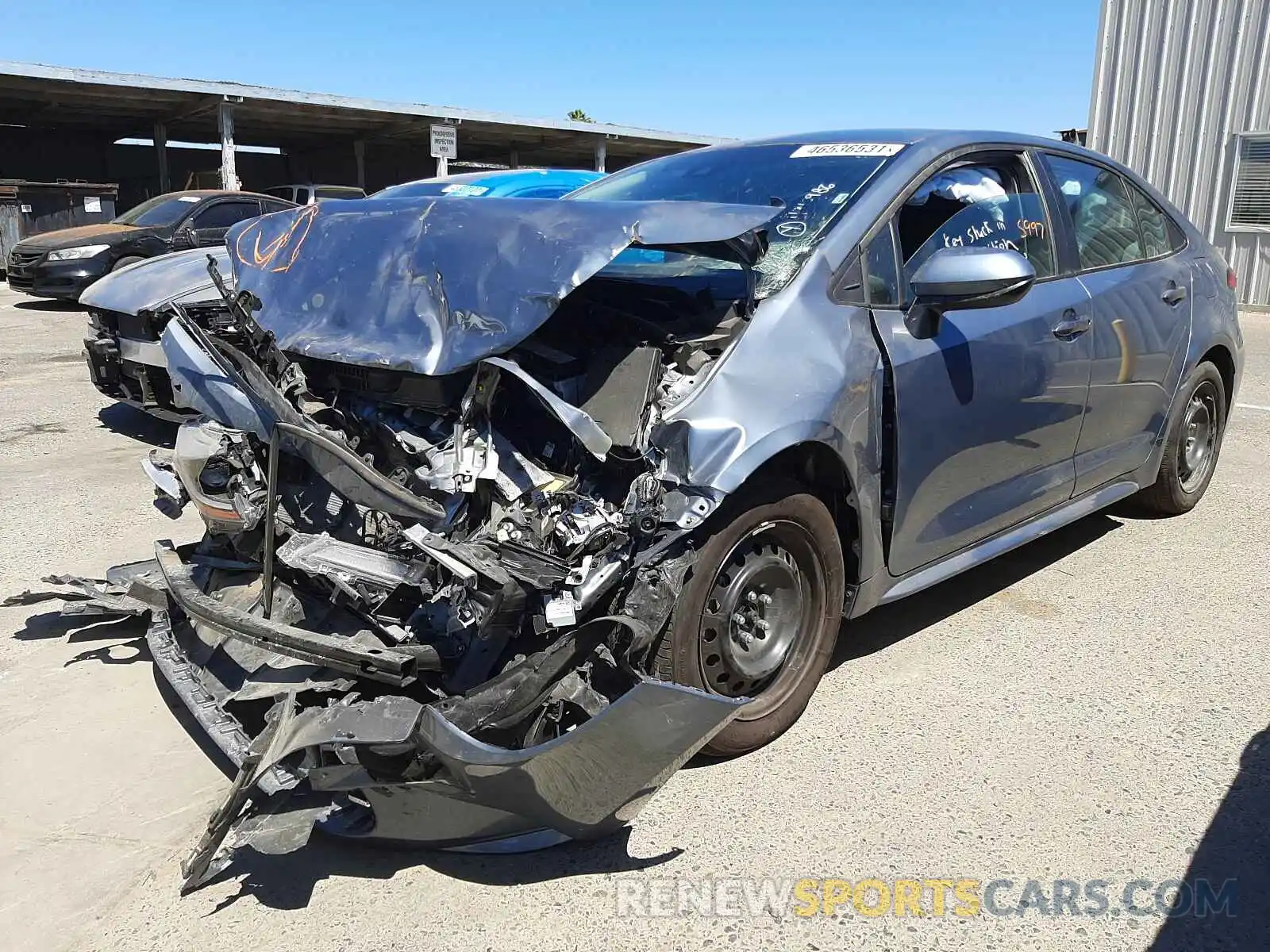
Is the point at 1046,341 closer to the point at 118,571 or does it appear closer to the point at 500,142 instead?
the point at 118,571

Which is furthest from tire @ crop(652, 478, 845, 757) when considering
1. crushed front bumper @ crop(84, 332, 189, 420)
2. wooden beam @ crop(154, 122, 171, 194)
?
wooden beam @ crop(154, 122, 171, 194)

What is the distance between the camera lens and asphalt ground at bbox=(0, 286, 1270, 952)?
2.29 m

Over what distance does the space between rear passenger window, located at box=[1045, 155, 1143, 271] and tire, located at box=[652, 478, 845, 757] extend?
187 centimetres

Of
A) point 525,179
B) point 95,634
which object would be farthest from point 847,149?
point 525,179

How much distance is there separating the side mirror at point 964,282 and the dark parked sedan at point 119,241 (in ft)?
35.7

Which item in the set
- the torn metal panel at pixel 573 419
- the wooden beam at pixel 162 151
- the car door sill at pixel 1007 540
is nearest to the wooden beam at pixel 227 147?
the wooden beam at pixel 162 151

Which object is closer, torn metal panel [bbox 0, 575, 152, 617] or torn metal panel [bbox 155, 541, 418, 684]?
torn metal panel [bbox 155, 541, 418, 684]

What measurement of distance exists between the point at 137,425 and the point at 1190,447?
663 centimetres

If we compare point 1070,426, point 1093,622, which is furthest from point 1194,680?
point 1070,426

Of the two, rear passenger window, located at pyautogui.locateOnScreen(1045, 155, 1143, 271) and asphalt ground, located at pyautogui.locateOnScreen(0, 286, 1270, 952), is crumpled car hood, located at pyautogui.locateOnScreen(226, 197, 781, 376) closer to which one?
asphalt ground, located at pyautogui.locateOnScreen(0, 286, 1270, 952)

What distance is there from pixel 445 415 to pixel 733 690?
1.15 metres

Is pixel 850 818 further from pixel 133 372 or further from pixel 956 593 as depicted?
pixel 133 372

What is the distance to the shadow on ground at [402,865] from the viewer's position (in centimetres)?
244

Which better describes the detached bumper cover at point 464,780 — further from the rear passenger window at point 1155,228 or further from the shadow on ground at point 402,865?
the rear passenger window at point 1155,228
